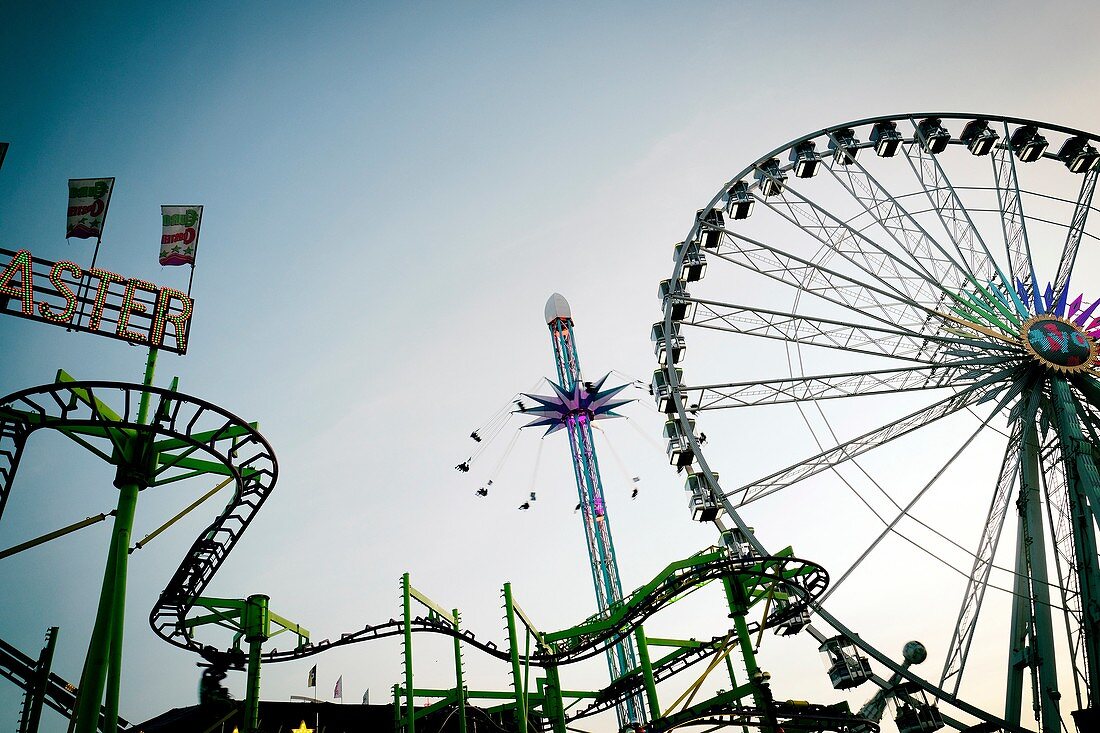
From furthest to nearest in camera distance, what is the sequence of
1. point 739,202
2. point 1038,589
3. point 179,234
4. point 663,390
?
point 739,202 → point 663,390 → point 179,234 → point 1038,589

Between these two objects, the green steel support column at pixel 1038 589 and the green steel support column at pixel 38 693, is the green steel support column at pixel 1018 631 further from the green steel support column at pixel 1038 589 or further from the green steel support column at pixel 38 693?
the green steel support column at pixel 38 693

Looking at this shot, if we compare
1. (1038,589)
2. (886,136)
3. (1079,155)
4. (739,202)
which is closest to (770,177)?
(739,202)

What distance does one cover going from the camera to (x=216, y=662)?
23.1 metres

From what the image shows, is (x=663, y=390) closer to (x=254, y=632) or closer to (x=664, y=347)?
(x=664, y=347)

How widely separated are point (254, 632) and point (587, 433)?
21.4 m

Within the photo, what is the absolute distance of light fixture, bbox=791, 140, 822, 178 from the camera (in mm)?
26266

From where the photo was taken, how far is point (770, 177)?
26.0 meters

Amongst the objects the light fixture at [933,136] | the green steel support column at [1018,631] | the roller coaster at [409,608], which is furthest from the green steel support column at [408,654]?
the light fixture at [933,136]

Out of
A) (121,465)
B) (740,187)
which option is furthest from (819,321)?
(121,465)

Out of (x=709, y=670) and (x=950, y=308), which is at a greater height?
(x=950, y=308)

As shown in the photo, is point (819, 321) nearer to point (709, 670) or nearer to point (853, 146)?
point (853, 146)

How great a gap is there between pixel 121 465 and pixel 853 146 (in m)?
22.5

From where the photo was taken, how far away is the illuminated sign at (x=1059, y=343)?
21781mm

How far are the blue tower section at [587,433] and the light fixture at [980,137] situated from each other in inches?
776
